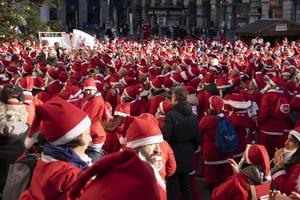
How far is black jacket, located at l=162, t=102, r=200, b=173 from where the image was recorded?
786 centimetres

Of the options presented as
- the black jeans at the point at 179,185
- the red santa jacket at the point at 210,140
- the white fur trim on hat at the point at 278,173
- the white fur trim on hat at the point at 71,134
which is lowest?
the black jeans at the point at 179,185

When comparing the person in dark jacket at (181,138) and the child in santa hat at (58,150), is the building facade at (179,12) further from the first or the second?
the child in santa hat at (58,150)

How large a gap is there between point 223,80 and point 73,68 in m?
5.63

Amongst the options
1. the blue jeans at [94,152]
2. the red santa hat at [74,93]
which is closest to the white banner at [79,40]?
the red santa hat at [74,93]

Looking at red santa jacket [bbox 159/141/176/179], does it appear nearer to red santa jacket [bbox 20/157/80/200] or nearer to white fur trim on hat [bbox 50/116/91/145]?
white fur trim on hat [bbox 50/116/91/145]

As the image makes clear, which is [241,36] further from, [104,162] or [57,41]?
[104,162]

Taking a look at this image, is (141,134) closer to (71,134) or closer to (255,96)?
(71,134)

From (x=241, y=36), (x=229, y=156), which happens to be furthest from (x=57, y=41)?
(x=229, y=156)

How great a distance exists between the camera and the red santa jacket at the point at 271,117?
1036 centimetres

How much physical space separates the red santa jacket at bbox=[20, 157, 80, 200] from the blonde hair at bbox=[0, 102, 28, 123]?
→ 7.31ft

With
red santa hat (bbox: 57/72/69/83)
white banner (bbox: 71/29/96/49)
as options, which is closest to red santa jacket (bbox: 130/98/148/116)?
red santa hat (bbox: 57/72/69/83)

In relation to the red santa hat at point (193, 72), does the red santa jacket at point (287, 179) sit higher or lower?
lower

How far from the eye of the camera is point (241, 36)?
32.5 m

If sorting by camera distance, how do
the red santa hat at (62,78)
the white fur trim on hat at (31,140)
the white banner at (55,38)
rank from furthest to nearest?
the white banner at (55,38)
the red santa hat at (62,78)
the white fur trim on hat at (31,140)
